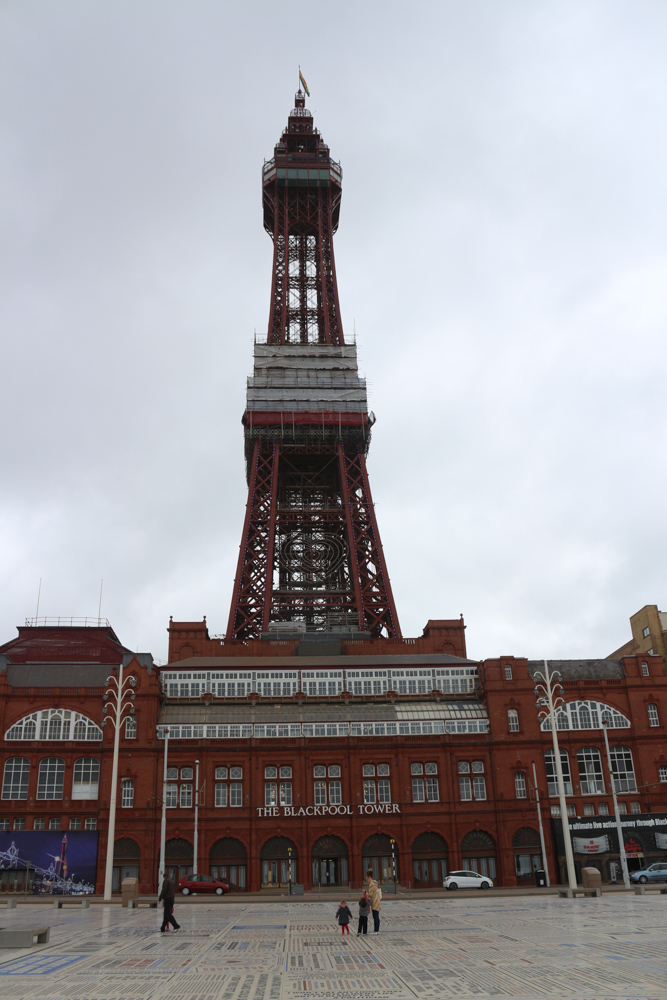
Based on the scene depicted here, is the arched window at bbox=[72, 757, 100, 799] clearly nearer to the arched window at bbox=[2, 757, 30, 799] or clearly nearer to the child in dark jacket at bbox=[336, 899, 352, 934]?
the arched window at bbox=[2, 757, 30, 799]

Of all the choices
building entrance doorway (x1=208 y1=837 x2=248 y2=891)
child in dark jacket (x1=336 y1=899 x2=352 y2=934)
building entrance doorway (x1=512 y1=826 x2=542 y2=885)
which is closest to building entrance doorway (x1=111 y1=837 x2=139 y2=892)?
building entrance doorway (x1=208 y1=837 x2=248 y2=891)

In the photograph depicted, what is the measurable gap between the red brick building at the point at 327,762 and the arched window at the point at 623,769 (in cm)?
15

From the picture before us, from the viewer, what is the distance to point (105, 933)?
91.1 ft

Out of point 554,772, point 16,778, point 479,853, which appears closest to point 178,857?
point 16,778

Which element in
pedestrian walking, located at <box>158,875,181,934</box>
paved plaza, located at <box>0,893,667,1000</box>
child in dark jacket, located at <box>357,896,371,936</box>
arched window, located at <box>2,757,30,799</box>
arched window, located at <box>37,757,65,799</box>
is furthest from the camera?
arched window, located at <box>37,757,65,799</box>

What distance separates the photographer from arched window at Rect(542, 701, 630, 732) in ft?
222

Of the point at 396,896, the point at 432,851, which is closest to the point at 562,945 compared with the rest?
the point at 396,896

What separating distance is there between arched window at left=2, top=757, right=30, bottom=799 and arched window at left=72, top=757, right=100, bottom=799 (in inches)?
137

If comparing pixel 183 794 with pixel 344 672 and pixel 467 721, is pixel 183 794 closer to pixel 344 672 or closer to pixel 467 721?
pixel 344 672

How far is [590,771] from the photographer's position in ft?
217

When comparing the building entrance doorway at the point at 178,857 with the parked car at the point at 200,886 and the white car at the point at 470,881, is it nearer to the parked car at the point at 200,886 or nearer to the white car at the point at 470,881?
the parked car at the point at 200,886

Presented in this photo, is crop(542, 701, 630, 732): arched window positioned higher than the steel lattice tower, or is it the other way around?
the steel lattice tower

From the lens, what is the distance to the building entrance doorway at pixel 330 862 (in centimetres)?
6103

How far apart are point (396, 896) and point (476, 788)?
1785 centimetres
